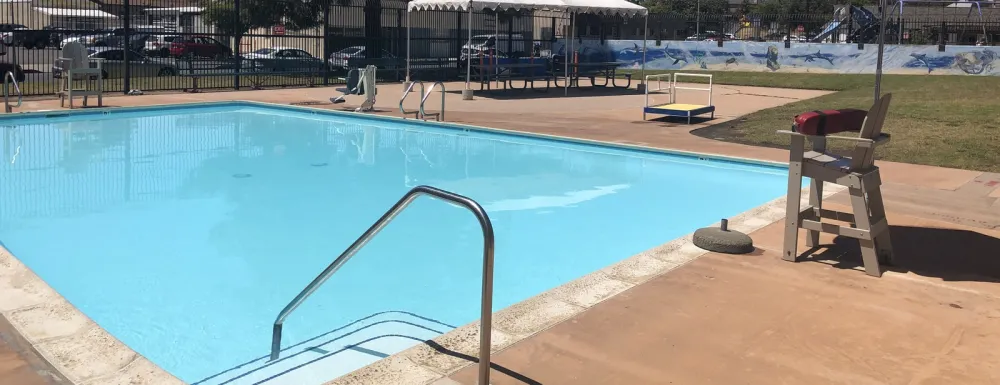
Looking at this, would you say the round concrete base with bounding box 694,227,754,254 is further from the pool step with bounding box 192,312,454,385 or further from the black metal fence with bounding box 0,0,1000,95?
the black metal fence with bounding box 0,0,1000,95

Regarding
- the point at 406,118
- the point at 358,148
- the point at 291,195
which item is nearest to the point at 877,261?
the point at 291,195

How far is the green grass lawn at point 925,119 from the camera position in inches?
457

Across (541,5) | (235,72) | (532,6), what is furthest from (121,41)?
(541,5)

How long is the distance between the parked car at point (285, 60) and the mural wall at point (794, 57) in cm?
1240

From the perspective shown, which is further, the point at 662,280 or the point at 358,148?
the point at 358,148

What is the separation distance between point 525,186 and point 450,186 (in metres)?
0.89

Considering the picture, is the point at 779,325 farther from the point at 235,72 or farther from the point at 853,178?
the point at 235,72

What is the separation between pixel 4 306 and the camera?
15.0ft

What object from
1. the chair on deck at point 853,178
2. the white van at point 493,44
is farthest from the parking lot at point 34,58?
the chair on deck at point 853,178

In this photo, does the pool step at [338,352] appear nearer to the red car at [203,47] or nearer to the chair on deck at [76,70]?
the chair on deck at [76,70]

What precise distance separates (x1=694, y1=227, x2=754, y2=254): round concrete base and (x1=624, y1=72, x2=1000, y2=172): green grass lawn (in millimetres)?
6081

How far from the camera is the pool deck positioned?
3.82 m

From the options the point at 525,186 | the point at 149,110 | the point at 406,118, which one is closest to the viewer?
the point at 525,186

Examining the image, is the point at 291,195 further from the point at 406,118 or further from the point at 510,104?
the point at 510,104
